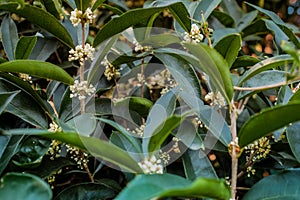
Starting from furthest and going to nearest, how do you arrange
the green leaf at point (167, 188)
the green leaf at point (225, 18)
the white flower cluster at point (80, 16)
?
the green leaf at point (225, 18), the white flower cluster at point (80, 16), the green leaf at point (167, 188)

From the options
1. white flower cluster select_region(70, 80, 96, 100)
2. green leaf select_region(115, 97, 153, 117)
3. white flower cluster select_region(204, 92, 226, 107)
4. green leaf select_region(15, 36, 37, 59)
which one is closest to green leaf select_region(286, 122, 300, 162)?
white flower cluster select_region(204, 92, 226, 107)

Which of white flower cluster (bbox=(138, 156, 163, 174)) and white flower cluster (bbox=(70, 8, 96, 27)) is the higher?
white flower cluster (bbox=(70, 8, 96, 27))

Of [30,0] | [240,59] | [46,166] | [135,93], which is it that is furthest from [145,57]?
[30,0]

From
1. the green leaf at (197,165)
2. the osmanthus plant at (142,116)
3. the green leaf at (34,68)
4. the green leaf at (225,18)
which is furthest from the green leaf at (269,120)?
the green leaf at (225,18)

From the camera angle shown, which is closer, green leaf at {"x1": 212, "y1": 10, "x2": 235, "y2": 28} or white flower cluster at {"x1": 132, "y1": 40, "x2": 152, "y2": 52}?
white flower cluster at {"x1": 132, "y1": 40, "x2": 152, "y2": 52}

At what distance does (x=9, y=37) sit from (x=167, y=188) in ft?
1.85

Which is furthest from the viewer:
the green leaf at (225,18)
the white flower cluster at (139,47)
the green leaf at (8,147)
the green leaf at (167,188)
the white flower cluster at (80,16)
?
the green leaf at (225,18)

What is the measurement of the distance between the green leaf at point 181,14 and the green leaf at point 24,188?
44 cm

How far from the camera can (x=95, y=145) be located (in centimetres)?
57

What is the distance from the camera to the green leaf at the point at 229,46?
2.39ft

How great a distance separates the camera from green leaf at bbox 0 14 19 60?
889 millimetres

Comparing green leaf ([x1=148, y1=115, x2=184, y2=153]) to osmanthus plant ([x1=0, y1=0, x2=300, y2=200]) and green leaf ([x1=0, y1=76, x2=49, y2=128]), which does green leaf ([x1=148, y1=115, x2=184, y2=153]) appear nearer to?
osmanthus plant ([x1=0, y1=0, x2=300, y2=200])

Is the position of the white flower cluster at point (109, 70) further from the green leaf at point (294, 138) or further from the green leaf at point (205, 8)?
the green leaf at point (294, 138)

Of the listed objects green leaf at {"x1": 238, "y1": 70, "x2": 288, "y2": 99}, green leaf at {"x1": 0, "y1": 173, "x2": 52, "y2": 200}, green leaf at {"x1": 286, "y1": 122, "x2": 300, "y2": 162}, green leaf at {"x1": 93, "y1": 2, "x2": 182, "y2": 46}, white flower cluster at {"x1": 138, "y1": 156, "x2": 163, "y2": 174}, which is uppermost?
green leaf at {"x1": 93, "y1": 2, "x2": 182, "y2": 46}
